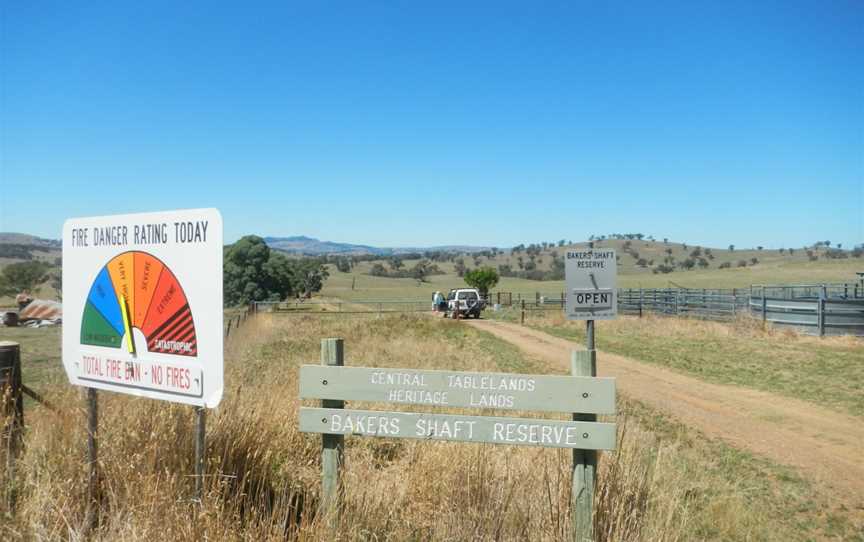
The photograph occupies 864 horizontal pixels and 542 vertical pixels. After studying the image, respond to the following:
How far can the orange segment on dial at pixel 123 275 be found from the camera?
395cm

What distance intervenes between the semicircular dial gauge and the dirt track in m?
6.00

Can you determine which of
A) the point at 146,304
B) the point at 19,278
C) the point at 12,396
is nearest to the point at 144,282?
the point at 146,304

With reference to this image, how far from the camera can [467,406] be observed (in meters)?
3.98

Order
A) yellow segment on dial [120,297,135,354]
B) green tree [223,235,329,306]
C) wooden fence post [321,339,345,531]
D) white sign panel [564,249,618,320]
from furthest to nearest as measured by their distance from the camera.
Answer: green tree [223,235,329,306]
white sign panel [564,249,618,320]
wooden fence post [321,339,345,531]
yellow segment on dial [120,297,135,354]

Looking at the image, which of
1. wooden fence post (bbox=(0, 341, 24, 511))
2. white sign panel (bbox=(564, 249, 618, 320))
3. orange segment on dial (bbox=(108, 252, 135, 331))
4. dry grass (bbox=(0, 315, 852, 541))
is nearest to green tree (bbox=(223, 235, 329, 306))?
white sign panel (bbox=(564, 249, 618, 320))

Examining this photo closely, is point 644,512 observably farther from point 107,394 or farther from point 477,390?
point 107,394

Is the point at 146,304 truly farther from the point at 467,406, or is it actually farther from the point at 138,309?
the point at 467,406

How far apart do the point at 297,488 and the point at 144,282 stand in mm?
1895

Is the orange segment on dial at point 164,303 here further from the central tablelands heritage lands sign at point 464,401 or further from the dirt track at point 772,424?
the dirt track at point 772,424

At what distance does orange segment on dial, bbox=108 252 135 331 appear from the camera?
3945 mm

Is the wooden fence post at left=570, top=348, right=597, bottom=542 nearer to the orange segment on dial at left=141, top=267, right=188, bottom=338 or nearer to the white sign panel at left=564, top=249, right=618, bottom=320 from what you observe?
the orange segment on dial at left=141, top=267, right=188, bottom=338

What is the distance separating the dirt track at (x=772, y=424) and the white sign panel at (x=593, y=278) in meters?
2.82

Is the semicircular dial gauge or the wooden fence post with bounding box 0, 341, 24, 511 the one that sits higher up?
the semicircular dial gauge

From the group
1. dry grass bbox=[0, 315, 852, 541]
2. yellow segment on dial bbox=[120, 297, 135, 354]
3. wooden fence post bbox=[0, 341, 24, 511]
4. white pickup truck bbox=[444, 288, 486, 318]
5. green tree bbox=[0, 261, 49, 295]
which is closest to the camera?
dry grass bbox=[0, 315, 852, 541]
